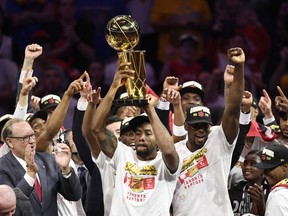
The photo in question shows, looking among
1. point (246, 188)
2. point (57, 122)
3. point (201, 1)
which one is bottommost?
point (246, 188)

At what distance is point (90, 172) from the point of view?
8.44 meters

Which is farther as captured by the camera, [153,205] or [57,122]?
[57,122]

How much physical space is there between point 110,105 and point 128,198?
65 centimetres

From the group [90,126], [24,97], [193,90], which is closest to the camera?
[90,126]

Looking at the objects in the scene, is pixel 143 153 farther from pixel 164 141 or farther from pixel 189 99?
pixel 189 99

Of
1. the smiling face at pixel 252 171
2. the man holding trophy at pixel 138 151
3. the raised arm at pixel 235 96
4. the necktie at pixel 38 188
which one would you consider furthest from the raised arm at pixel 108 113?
the smiling face at pixel 252 171

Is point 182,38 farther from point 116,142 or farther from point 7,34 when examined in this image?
point 116,142

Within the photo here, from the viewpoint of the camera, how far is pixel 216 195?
7871 mm

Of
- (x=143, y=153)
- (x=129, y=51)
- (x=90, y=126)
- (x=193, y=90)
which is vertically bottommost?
(x=143, y=153)

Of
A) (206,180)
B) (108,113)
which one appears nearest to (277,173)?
(206,180)

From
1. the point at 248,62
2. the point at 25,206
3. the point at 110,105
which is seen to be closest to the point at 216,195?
the point at 110,105

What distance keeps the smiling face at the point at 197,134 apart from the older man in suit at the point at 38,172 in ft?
2.81

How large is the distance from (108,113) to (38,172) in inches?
28.9

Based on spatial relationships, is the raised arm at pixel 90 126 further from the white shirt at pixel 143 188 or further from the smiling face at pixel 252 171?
the smiling face at pixel 252 171
